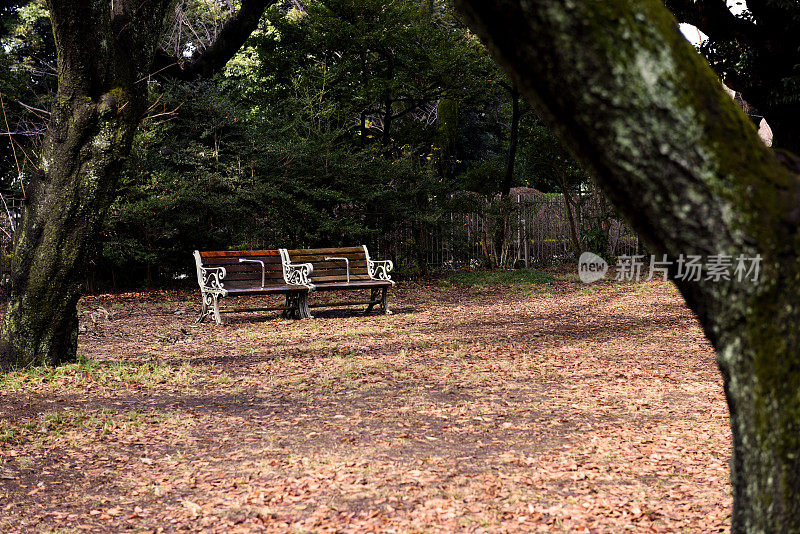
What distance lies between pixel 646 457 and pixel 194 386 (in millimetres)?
3925

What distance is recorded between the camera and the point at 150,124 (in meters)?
15.0

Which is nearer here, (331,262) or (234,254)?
(234,254)

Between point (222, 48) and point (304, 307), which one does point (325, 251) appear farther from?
point (222, 48)

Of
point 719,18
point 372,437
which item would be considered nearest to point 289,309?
point 372,437

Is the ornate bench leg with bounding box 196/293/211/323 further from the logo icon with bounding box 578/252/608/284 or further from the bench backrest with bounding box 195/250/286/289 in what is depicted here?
the logo icon with bounding box 578/252/608/284

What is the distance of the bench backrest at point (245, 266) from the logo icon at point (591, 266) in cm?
838

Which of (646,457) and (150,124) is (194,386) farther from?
(150,124)

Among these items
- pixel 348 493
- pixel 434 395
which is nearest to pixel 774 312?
pixel 348 493

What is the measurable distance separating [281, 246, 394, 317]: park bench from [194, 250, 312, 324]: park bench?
0.25 meters

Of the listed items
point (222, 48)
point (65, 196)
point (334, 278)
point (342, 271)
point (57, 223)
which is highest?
point (222, 48)

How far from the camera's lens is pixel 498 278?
17.2m

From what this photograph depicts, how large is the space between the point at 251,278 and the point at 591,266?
10363mm

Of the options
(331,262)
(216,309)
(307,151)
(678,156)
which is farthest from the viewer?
(307,151)

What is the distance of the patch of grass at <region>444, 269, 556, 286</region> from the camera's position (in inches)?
661
